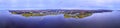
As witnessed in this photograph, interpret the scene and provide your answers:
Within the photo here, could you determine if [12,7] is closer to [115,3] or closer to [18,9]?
[18,9]

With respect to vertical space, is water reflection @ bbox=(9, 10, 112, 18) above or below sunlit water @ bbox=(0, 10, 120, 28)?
above

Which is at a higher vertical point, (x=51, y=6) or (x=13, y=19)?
(x=51, y=6)

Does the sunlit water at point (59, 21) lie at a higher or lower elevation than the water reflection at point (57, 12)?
lower

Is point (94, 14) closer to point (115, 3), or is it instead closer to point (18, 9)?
point (115, 3)

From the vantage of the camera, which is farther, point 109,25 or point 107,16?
point 107,16

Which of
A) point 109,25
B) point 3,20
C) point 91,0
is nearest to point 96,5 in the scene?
point 91,0

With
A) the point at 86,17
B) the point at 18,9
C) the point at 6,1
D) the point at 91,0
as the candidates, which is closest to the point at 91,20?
the point at 86,17
